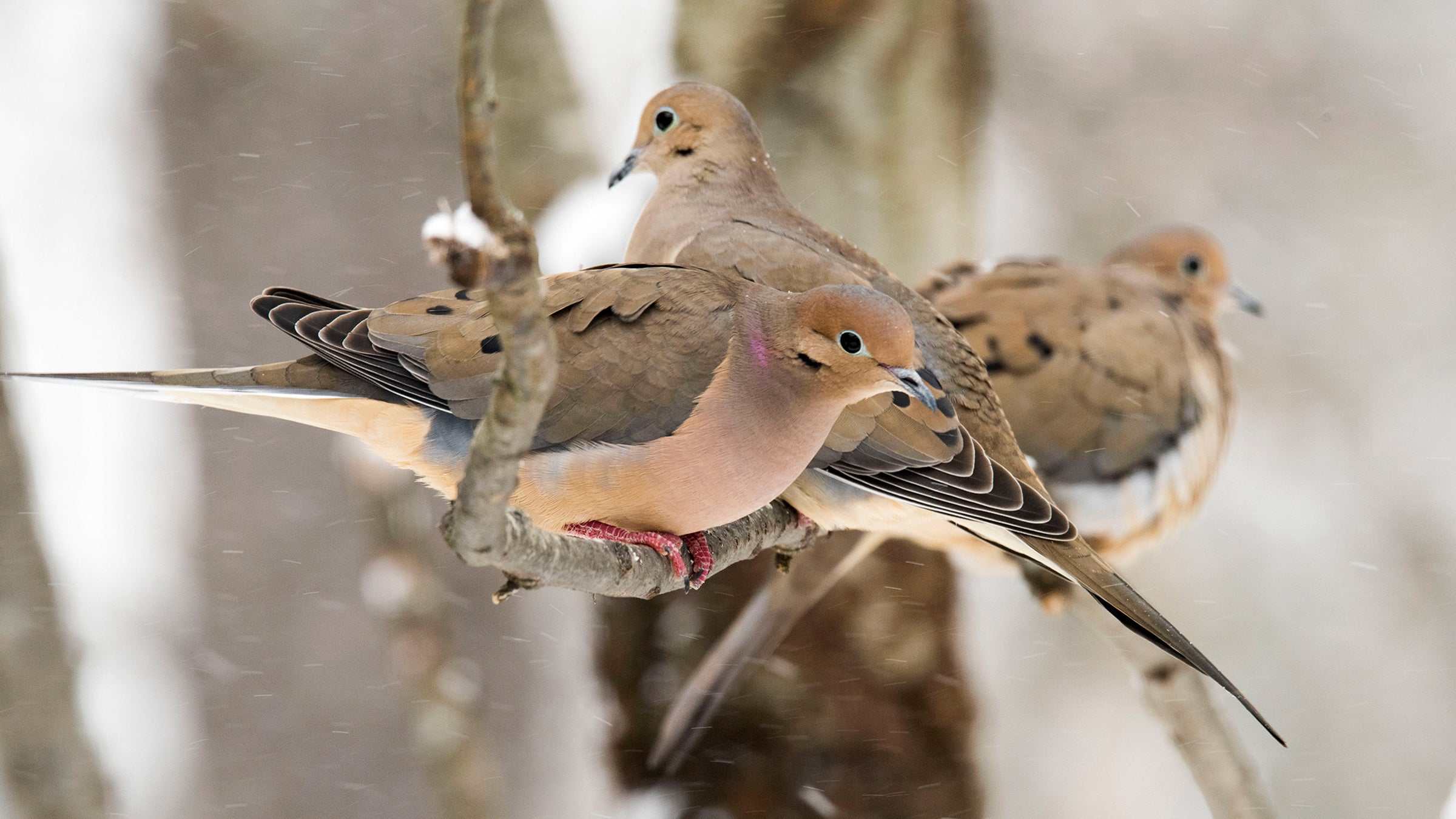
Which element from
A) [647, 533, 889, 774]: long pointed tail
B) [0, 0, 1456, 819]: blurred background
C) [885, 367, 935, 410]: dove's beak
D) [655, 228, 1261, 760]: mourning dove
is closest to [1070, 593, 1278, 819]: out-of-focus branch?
[655, 228, 1261, 760]: mourning dove

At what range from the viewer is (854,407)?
6.51 feet

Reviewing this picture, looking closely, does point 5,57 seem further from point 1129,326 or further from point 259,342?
point 1129,326

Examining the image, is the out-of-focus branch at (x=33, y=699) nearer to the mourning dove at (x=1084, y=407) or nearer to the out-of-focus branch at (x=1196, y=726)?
the mourning dove at (x=1084, y=407)

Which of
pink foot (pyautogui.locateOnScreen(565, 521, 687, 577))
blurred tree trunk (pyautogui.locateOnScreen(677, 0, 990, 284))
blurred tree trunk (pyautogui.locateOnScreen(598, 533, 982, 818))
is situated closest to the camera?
pink foot (pyautogui.locateOnScreen(565, 521, 687, 577))

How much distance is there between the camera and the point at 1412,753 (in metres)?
5.87

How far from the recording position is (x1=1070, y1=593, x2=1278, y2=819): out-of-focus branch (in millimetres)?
2896

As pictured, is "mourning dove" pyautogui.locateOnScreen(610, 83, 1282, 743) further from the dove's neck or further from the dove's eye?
the dove's eye

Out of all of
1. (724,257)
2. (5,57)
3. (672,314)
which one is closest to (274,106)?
(5,57)

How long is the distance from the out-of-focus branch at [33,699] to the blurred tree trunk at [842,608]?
144cm

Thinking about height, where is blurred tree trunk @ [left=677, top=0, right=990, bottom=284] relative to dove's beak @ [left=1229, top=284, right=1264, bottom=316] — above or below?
above

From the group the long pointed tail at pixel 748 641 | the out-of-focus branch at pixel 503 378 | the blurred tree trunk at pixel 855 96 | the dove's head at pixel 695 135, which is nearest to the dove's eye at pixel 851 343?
the out-of-focus branch at pixel 503 378

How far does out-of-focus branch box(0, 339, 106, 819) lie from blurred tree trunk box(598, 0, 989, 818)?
56.8 inches

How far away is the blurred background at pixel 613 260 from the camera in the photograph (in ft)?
11.6

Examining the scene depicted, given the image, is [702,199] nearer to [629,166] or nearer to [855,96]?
[629,166]
